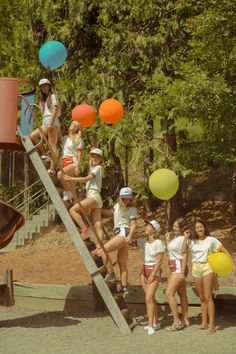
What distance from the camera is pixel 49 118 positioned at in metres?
9.58

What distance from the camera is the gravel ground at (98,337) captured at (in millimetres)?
7895

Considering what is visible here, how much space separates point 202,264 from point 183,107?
181 inches

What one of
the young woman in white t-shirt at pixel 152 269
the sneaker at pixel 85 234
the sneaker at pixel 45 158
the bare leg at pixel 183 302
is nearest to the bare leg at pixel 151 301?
the young woman in white t-shirt at pixel 152 269

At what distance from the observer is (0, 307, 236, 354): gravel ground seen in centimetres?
789

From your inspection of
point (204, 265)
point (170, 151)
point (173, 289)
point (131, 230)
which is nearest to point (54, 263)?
point (170, 151)

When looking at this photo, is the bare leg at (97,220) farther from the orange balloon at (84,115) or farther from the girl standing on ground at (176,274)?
the orange balloon at (84,115)

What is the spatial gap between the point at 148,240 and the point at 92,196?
3.75ft

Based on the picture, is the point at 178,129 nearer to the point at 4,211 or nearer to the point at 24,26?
the point at 24,26

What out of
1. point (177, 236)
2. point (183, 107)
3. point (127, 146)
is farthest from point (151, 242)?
point (127, 146)

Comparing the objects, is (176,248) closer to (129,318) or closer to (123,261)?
(123,261)

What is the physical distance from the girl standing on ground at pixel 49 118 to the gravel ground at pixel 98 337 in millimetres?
2357

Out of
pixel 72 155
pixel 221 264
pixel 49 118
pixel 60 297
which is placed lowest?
pixel 60 297

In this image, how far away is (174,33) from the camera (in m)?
16.2

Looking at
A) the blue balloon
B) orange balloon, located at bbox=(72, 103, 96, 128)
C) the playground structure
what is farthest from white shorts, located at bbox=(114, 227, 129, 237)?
the blue balloon
